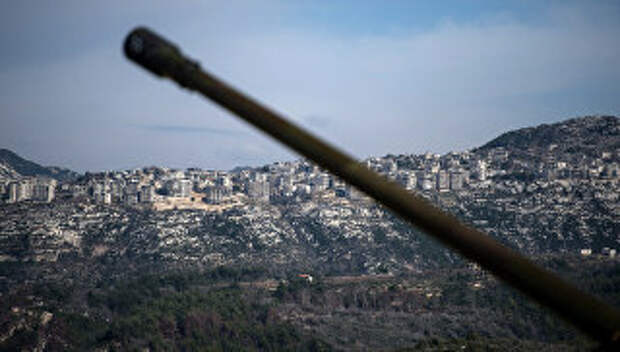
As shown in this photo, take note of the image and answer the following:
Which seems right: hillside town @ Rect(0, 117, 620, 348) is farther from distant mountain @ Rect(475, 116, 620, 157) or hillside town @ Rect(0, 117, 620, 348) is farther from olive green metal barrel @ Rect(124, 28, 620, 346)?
olive green metal barrel @ Rect(124, 28, 620, 346)

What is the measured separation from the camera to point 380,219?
6309 inches

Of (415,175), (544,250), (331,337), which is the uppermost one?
(415,175)

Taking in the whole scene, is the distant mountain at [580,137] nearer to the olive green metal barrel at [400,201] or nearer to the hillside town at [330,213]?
the hillside town at [330,213]

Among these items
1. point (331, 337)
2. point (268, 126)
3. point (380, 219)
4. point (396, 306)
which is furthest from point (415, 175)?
point (268, 126)

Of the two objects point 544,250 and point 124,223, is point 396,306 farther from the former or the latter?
point 124,223

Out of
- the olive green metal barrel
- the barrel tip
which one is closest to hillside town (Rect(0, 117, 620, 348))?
the olive green metal barrel

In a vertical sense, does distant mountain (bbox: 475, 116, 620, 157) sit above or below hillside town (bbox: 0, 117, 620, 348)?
above

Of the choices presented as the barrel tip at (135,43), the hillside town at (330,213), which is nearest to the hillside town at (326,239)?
the hillside town at (330,213)

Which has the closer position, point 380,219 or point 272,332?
point 272,332

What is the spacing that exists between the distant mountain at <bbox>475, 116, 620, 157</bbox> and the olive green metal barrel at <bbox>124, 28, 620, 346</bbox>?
7126 inches

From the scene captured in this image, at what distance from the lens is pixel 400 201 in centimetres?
Answer: 401

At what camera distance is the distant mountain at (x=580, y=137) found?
178 meters

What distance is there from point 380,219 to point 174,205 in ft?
163

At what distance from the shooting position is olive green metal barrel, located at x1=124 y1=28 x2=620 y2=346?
3670mm
